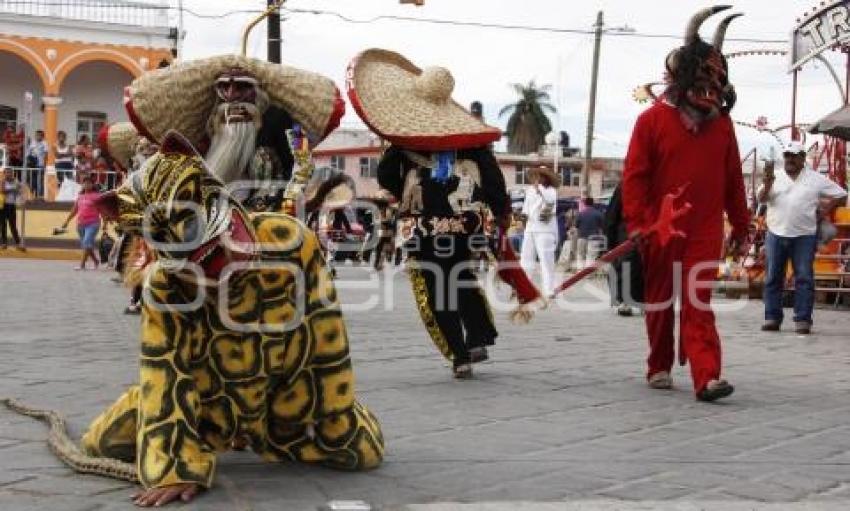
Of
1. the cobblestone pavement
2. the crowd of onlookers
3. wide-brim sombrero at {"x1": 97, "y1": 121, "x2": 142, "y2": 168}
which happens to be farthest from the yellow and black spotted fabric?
the crowd of onlookers

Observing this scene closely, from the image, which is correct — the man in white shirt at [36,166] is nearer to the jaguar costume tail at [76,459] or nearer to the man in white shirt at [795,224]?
the man in white shirt at [795,224]

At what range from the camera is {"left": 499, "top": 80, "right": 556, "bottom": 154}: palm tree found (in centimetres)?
8369

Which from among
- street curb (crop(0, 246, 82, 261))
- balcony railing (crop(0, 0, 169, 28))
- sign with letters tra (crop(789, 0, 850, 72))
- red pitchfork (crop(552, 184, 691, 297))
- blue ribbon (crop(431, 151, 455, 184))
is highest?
balcony railing (crop(0, 0, 169, 28))

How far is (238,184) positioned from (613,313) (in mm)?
8328

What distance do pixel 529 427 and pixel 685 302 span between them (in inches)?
57.8

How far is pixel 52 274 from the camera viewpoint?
17547 mm

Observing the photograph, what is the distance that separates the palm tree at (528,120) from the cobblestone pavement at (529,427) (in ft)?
244

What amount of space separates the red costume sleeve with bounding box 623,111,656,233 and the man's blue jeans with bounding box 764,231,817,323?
15.4ft

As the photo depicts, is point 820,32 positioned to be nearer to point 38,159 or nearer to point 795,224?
point 795,224

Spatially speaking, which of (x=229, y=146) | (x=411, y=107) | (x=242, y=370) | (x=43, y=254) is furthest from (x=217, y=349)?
(x=43, y=254)

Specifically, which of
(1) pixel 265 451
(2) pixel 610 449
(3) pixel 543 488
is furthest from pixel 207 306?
(2) pixel 610 449

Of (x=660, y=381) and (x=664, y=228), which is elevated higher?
(x=664, y=228)

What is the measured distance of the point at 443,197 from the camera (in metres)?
7.08

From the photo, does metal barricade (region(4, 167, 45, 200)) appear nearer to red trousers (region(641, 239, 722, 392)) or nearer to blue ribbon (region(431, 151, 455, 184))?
blue ribbon (region(431, 151, 455, 184))
